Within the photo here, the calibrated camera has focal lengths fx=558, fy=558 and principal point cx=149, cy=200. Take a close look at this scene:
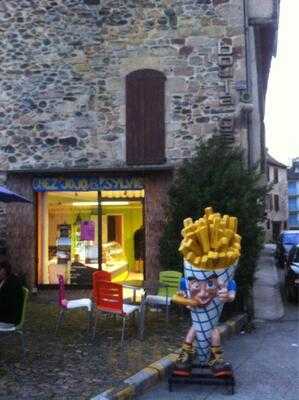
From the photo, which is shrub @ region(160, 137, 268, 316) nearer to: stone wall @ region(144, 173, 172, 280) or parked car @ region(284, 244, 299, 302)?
stone wall @ region(144, 173, 172, 280)

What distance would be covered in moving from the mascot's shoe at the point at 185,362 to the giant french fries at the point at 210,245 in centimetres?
100

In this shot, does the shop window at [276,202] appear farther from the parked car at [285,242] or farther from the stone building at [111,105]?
the stone building at [111,105]

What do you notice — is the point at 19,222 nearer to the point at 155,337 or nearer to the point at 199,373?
the point at 155,337

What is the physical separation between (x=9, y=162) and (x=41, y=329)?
555cm

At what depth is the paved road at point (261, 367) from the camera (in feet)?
20.8

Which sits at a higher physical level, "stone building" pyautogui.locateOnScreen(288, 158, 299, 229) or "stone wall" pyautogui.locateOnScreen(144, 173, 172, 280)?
"stone building" pyautogui.locateOnScreen(288, 158, 299, 229)

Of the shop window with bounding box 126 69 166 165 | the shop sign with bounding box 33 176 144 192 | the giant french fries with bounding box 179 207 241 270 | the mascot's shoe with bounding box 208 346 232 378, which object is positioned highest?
the shop window with bounding box 126 69 166 165

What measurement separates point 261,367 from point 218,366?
131cm

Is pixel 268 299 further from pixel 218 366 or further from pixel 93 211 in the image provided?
pixel 218 366

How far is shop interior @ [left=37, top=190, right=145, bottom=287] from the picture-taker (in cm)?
1374

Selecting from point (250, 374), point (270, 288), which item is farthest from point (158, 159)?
point (250, 374)

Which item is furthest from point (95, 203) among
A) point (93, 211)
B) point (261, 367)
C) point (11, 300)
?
point (261, 367)

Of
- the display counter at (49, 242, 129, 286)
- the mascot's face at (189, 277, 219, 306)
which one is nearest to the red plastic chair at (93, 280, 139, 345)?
the mascot's face at (189, 277, 219, 306)

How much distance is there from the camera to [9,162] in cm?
1354
